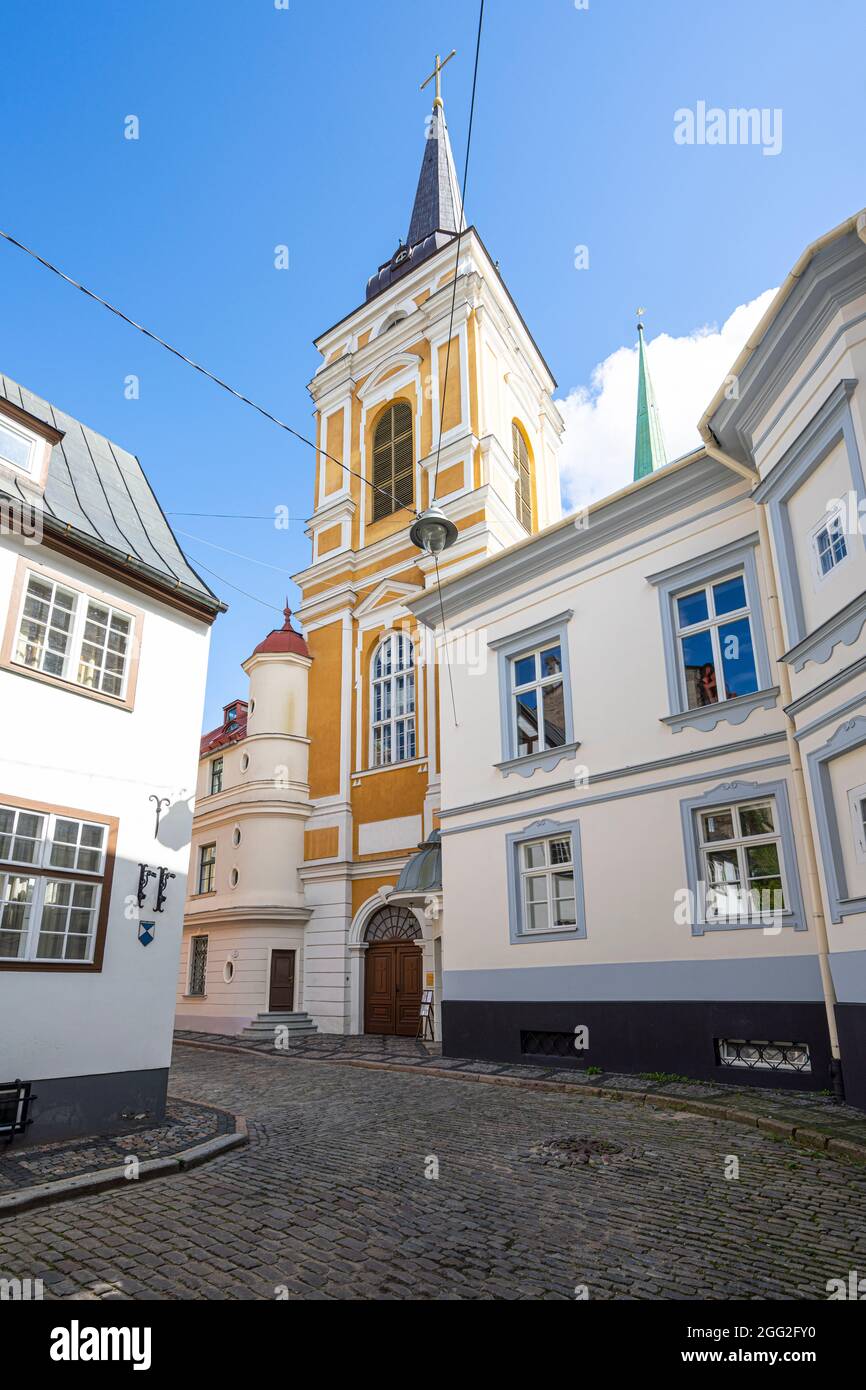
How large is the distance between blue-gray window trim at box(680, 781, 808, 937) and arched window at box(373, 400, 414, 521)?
48.3ft

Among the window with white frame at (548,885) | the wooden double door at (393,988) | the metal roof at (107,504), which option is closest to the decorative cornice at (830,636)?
the window with white frame at (548,885)

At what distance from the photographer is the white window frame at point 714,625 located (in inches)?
472

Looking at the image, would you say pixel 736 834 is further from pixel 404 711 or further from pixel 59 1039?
pixel 404 711

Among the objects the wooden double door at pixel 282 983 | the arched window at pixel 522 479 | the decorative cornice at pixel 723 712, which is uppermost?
the arched window at pixel 522 479

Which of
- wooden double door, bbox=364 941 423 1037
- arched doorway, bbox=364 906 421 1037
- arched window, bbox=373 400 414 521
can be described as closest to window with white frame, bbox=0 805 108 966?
arched doorway, bbox=364 906 421 1037

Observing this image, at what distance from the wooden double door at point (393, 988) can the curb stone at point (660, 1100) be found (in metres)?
3.90

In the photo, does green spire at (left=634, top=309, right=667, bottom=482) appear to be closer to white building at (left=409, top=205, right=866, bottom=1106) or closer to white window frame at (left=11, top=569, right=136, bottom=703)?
white building at (left=409, top=205, right=866, bottom=1106)

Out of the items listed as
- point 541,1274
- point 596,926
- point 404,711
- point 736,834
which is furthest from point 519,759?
point 541,1274

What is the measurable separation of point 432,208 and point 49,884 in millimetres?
31065

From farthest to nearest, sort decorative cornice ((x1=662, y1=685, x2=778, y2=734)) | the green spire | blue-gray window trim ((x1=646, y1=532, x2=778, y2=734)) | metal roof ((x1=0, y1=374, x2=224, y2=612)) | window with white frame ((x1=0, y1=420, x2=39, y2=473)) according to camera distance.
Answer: the green spire → blue-gray window trim ((x1=646, y1=532, x2=778, y2=734)) → decorative cornice ((x1=662, y1=685, x2=778, y2=734)) → metal roof ((x1=0, y1=374, x2=224, y2=612)) → window with white frame ((x1=0, y1=420, x2=39, y2=473))

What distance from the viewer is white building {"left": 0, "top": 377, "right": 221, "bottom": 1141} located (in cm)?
866

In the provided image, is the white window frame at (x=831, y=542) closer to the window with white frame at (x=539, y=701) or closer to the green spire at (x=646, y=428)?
the window with white frame at (x=539, y=701)

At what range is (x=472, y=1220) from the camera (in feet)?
18.5
